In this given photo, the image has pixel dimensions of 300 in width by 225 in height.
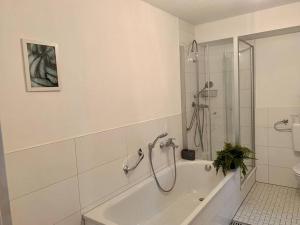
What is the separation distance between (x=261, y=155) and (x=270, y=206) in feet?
2.79

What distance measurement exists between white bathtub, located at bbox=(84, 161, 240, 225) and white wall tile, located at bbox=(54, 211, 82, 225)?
60 mm

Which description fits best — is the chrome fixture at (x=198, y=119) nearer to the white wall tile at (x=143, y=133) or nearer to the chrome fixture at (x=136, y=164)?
the white wall tile at (x=143, y=133)

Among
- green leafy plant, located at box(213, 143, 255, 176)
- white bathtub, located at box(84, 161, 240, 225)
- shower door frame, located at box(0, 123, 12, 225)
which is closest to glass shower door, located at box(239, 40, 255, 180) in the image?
green leafy plant, located at box(213, 143, 255, 176)

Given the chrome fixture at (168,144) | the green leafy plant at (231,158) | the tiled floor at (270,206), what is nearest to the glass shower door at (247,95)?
the tiled floor at (270,206)

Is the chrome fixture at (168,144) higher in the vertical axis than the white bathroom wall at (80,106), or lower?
lower

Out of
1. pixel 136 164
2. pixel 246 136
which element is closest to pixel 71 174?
pixel 136 164

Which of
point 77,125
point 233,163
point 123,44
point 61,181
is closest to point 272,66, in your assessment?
point 233,163

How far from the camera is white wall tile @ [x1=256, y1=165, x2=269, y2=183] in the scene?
11.4ft

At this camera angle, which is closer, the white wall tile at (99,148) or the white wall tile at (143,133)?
the white wall tile at (99,148)

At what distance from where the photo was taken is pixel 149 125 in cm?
252

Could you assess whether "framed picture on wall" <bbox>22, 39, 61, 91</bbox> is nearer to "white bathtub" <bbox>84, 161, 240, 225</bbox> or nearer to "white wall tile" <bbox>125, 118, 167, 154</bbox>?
"white wall tile" <bbox>125, 118, 167, 154</bbox>

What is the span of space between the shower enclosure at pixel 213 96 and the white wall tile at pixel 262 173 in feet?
1.78

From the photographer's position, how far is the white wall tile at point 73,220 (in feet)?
5.50

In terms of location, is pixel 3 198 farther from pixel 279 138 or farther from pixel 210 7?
pixel 279 138
